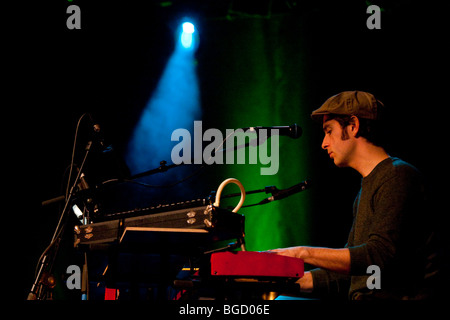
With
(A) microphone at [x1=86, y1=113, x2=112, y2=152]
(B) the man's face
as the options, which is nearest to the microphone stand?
(A) microphone at [x1=86, y1=113, x2=112, y2=152]

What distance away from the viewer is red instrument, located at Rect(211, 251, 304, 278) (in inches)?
67.5

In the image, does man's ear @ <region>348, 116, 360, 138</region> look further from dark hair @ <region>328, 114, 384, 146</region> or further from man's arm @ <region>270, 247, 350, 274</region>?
man's arm @ <region>270, 247, 350, 274</region>

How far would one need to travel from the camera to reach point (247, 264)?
1724mm

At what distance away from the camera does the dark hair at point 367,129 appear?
2.50 metres

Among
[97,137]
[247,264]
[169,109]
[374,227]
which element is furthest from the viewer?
[169,109]

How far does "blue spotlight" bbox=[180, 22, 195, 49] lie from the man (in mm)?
3563

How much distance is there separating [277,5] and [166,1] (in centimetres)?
151

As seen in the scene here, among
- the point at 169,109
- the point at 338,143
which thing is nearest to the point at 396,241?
the point at 338,143

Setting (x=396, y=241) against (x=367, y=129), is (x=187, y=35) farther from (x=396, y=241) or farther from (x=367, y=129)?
(x=396, y=241)

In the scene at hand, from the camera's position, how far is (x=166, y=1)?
568 cm

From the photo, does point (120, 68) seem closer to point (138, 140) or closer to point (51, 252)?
point (138, 140)

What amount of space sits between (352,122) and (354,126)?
3cm

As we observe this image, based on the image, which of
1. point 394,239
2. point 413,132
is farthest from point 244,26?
point 394,239

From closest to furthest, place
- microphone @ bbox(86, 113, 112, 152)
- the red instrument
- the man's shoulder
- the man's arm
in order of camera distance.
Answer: the red instrument
the man's arm
the man's shoulder
microphone @ bbox(86, 113, 112, 152)
